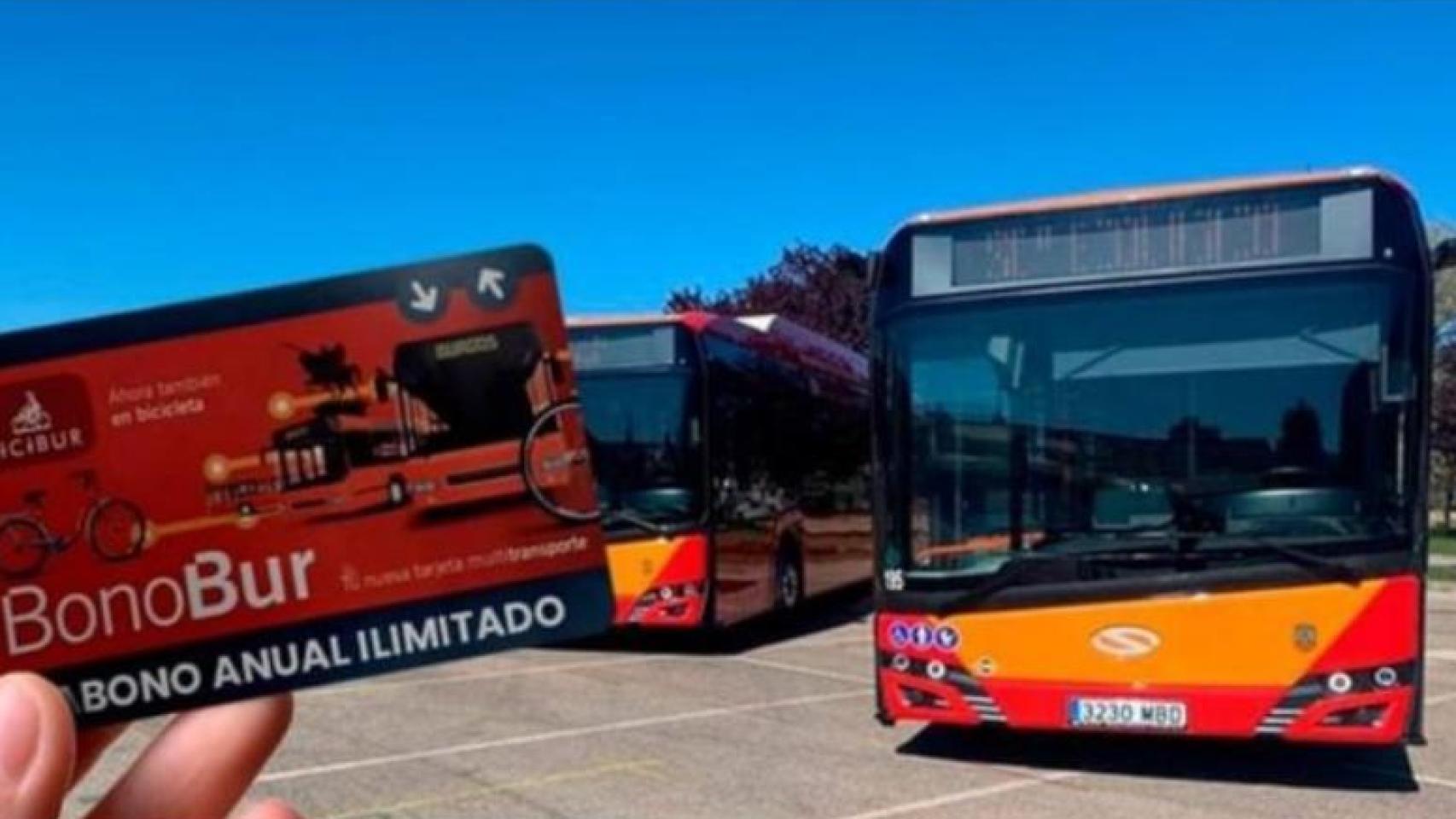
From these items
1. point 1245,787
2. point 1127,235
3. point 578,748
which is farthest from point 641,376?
point 1245,787

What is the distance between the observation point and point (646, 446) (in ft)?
39.0

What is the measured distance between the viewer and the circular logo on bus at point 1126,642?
712 centimetres

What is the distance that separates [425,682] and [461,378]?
9.62 metres

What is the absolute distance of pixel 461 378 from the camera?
1.54m

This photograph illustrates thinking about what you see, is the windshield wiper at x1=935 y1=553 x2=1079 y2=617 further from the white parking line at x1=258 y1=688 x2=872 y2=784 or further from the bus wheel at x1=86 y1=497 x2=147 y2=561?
Answer: the bus wheel at x1=86 y1=497 x2=147 y2=561

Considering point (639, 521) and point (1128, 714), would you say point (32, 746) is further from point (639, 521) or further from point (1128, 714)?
point (639, 521)

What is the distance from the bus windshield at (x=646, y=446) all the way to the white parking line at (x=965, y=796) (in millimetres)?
5123

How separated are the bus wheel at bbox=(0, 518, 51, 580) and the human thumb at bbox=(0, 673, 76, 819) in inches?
4.7

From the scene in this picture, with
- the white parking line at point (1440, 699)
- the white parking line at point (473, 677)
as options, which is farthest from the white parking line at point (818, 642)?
the white parking line at point (1440, 699)

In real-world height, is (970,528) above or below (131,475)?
below

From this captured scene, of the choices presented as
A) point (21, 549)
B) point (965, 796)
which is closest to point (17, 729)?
point (21, 549)

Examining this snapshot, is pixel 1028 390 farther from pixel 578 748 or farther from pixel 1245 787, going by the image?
pixel 578 748

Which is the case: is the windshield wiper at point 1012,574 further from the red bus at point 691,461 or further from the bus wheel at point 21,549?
the bus wheel at point 21,549

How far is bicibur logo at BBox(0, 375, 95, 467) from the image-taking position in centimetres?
155
